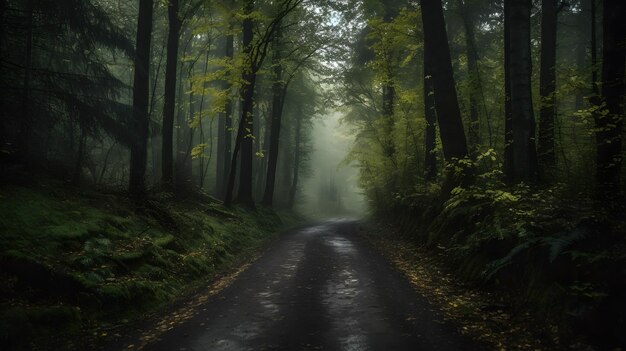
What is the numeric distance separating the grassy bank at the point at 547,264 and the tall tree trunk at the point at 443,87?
2267 mm

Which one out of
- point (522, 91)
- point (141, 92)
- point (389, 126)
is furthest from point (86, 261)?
point (389, 126)

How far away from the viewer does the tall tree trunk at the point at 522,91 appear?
911cm

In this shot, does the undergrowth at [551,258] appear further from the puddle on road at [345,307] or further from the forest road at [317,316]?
the puddle on road at [345,307]

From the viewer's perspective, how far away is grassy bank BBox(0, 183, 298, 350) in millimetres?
5547

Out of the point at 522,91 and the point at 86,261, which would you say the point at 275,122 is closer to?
the point at 522,91

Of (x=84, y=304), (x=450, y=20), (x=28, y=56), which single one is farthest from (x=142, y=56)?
(x=450, y=20)

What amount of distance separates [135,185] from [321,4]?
13.8 m

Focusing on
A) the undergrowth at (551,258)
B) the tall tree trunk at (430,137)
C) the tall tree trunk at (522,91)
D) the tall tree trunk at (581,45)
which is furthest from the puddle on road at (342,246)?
the tall tree trunk at (581,45)

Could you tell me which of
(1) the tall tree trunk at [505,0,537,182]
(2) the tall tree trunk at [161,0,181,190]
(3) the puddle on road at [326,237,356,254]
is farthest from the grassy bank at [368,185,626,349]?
(2) the tall tree trunk at [161,0,181,190]

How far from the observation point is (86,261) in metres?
6.90

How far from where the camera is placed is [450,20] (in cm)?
1905

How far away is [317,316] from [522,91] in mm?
6915

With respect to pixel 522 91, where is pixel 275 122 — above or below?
above

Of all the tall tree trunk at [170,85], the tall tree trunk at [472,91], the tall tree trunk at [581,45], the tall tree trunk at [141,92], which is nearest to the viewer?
the tall tree trunk at [472,91]
